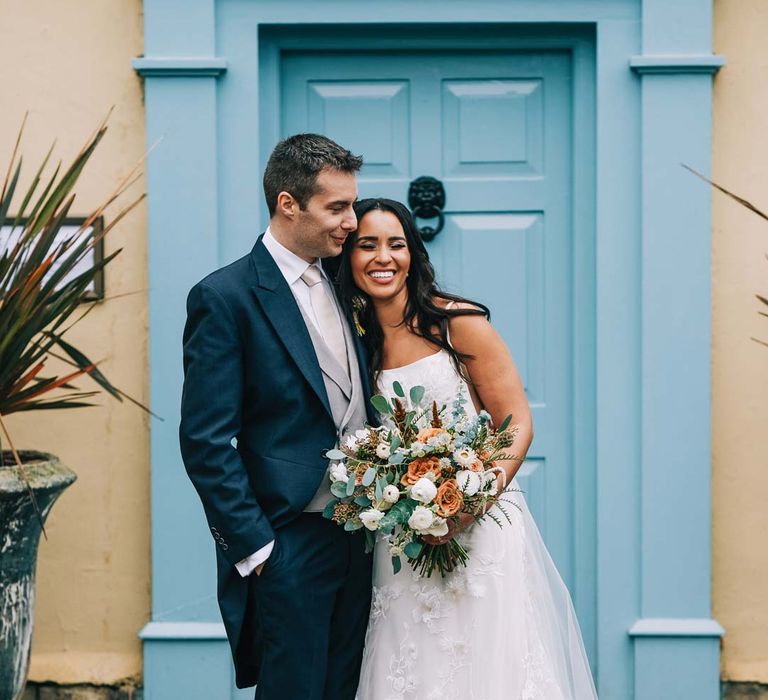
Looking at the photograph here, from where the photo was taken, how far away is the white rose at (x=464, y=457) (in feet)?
9.59

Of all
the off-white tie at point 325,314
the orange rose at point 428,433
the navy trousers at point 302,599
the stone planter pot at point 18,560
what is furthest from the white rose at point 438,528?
the stone planter pot at point 18,560

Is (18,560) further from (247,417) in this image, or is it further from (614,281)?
(614,281)

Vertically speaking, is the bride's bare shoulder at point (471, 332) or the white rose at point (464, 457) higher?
the bride's bare shoulder at point (471, 332)

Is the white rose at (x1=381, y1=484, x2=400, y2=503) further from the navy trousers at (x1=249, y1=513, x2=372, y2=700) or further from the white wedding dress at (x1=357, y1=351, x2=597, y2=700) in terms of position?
the white wedding dress at (x1=357, y1=351, x2=597, y2=700)

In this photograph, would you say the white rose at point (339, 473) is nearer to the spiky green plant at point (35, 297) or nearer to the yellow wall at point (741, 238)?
the spiky green plant at point (35, 297)

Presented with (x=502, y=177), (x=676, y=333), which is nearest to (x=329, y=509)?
(x=676, y=333)

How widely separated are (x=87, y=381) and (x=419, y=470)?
1.88 m

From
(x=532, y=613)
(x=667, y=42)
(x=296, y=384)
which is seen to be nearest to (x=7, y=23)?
(x=296, y=384)

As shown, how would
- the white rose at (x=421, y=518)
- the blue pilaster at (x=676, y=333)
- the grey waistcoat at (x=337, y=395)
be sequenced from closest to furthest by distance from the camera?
the white rose at (x=421, y=518)
the grey waistcoat at (x=337, y=395)
the blue pilaster at (x=676, y=333)

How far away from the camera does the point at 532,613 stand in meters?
3.27

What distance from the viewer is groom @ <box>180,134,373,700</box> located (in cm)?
297

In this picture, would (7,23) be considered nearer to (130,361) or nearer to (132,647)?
(130,361)

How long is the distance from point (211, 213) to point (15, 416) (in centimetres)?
108

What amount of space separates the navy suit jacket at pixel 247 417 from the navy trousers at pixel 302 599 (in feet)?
0.22
